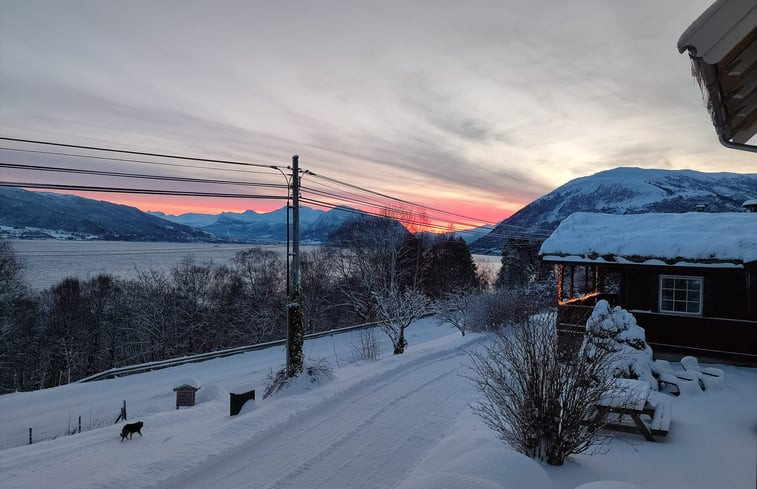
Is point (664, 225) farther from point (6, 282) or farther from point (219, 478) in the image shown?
point (6, 282)

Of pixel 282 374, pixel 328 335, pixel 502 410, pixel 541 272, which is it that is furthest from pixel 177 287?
pixel 502 410

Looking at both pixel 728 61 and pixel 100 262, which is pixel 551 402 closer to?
pixel 728 61

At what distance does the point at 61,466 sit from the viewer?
25.8 ft

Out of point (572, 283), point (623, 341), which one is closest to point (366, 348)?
point (572, 283)

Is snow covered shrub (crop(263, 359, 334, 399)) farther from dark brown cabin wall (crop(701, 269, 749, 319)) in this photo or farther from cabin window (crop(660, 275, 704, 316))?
dark brown cabin wall (crop(701, 269, 749, 319))

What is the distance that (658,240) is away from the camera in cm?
1418

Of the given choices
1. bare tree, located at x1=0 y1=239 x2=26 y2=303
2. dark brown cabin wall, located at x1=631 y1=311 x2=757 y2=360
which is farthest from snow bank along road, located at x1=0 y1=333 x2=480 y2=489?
bare tree, located at x1=0 y1=239 x2=26 y2=303

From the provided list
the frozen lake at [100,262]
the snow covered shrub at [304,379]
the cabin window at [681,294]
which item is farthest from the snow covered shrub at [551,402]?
the frozen lake at [100,262]

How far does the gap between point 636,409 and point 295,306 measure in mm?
9599

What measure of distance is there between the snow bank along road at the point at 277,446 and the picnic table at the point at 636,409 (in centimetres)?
317

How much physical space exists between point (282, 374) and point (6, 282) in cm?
2975

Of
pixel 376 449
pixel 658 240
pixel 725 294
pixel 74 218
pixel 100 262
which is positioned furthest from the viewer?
pixel 74 218

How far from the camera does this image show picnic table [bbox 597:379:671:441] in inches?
293

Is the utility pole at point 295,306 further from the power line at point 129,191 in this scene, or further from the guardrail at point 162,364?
the guardrail at point 162,364
